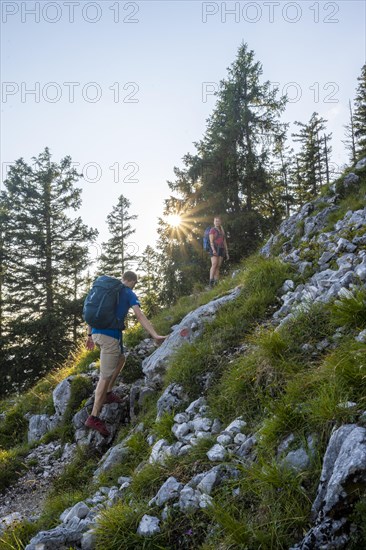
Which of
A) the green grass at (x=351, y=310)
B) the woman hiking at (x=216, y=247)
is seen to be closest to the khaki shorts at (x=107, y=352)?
the green grass at (x=351, y=310)

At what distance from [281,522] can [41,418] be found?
7046 mm

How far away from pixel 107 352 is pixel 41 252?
1960 centimetres

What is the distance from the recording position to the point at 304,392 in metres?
3.38

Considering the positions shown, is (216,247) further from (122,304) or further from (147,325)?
(147,325)

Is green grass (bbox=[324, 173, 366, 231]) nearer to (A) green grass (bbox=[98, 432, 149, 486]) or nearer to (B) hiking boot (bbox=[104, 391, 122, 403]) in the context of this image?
(B) hiking boot (bbox=[104, 391, 122, 403])

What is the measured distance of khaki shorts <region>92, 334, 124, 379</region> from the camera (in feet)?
19.3

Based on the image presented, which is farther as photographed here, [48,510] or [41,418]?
[41,418]

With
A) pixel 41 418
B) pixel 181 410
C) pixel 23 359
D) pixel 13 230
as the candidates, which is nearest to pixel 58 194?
pixel 13 230

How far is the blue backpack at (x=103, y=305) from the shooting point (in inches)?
225

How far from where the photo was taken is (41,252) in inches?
925

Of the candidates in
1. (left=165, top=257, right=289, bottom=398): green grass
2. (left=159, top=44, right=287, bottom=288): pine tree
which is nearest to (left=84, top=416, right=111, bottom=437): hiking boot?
(left=165, top=257, right=289, bottom=398): green grass

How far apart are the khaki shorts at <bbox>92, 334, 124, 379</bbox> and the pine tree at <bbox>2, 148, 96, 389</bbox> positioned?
53.7ft

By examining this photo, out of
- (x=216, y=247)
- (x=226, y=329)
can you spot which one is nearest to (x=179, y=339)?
(x=226, y=329)

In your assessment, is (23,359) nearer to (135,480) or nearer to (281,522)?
(135,480)
